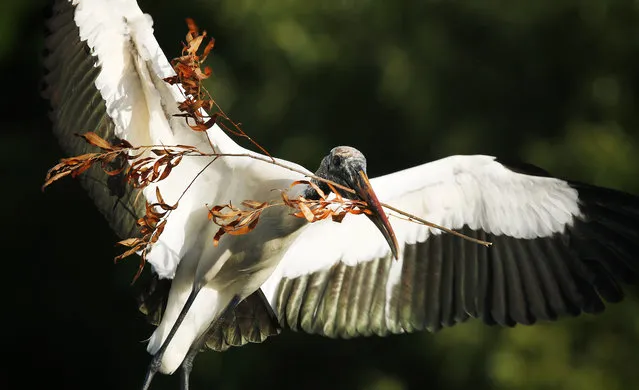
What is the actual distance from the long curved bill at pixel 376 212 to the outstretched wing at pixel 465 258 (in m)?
0.81

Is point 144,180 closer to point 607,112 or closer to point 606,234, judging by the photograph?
point 606,234

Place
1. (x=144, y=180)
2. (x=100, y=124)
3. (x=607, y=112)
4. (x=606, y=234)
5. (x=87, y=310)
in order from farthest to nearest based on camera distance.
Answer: (x=87, y=310) < (x=607, y=112) < (x=606, y=234) < (x=100, y=124) < (x=144, y=180)

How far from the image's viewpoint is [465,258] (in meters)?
5.32

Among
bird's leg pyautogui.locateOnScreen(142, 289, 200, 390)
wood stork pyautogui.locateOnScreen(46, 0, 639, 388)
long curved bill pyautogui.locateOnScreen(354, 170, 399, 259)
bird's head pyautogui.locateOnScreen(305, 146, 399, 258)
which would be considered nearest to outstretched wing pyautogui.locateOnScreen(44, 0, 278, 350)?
wood stork pyautogui.locateOnScreen(46, 0, 639, 388)

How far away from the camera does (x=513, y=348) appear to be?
7.84 meters

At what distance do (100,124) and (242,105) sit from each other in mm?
4560

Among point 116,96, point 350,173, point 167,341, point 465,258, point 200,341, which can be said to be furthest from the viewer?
point 465,258

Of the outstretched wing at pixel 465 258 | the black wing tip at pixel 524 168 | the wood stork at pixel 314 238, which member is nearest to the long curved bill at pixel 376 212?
the wood stork at pixel 314 238

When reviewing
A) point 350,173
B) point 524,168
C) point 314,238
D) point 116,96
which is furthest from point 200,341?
point 524,168

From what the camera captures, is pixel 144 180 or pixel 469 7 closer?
pixel 144 180

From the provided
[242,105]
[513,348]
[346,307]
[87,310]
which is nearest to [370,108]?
[242,105]

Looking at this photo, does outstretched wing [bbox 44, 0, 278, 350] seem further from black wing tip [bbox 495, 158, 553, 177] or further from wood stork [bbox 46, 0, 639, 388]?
black wing tip [bbox 495, 158, 553, 177]

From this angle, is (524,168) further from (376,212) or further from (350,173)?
Result: (376,212)

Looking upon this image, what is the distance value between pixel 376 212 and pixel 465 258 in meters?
1.48
